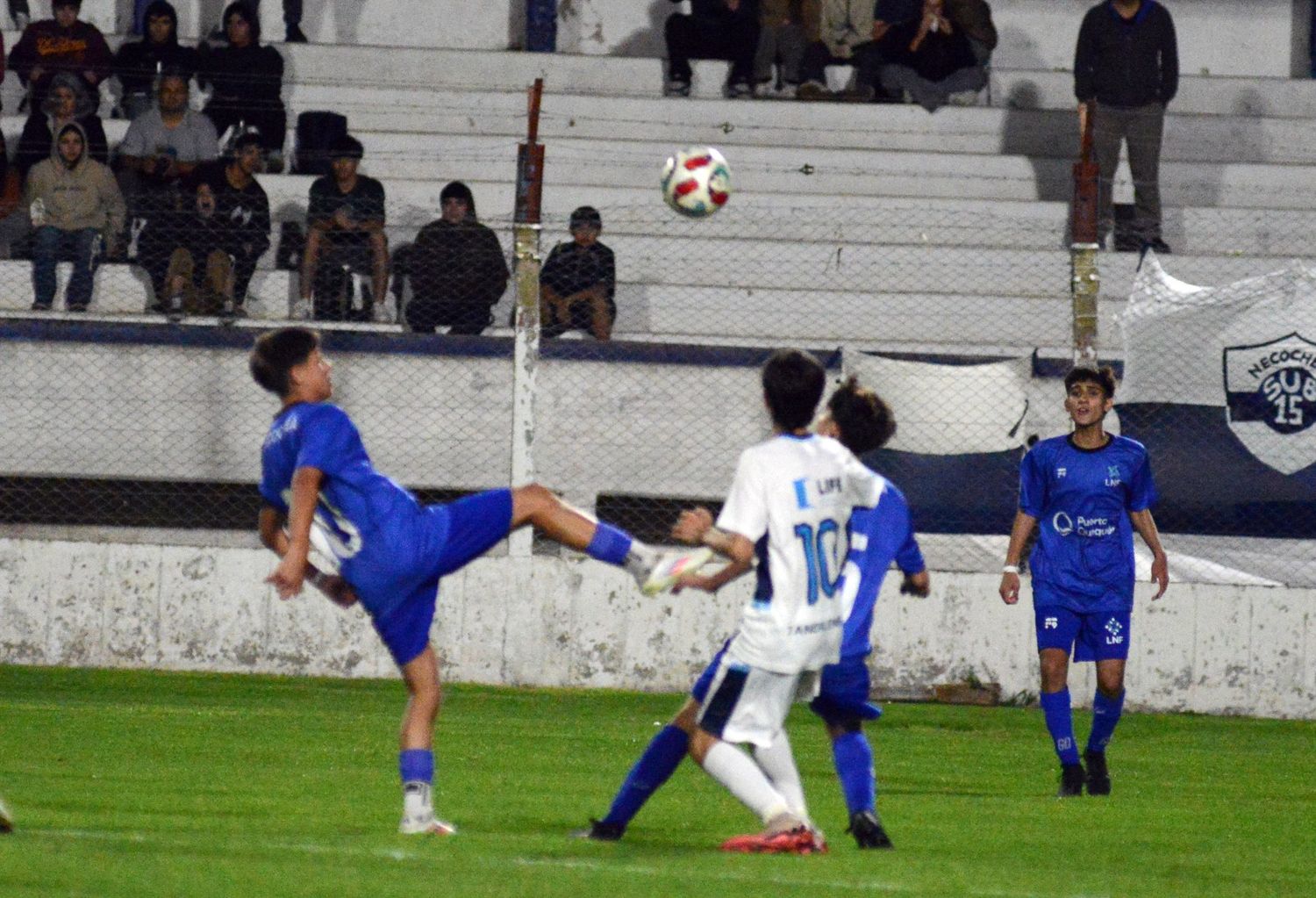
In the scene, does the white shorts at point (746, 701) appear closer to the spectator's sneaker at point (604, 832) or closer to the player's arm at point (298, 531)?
the spectator's sneaker at point (604, 832)

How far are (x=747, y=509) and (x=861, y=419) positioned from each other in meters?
0.78

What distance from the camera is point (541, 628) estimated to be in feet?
44.4

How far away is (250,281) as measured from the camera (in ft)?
45.5

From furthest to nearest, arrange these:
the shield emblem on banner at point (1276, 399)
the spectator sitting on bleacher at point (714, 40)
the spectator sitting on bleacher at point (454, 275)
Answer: the spectator sitting on bleacher at point (714, 40)
the spectator sitting on bleacher at point (454, 275)
the shield emblem on banner at point (1276, 399)

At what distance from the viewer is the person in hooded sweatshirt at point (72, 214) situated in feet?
45.6

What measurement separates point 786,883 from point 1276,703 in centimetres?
867

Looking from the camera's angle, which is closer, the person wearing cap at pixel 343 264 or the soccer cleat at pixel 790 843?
the soccer cleat at pixel 790 843

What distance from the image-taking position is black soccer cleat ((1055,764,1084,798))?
9234 millimetres

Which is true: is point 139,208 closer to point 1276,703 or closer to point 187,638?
point 187,638

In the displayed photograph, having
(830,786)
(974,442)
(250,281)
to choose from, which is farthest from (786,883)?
(250,281)

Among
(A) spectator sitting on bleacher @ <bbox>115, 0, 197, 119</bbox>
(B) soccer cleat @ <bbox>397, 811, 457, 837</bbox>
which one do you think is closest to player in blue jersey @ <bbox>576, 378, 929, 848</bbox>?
(B) soccer cleat @ <bbox>397, 811, 457, 837</bbox>

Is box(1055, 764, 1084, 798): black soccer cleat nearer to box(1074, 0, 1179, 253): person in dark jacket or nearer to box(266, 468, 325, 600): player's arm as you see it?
box(266, 468, 325, 600): player's arm

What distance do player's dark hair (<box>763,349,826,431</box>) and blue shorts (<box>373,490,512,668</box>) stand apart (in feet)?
3.48

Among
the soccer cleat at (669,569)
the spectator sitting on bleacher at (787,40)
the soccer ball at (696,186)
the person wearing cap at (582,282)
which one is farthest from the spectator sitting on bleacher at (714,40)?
the soccer cleat at (669,569)
